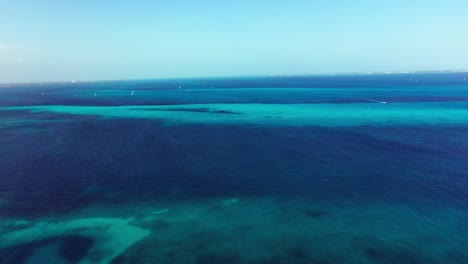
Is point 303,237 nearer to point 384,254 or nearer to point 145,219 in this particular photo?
point 384,254

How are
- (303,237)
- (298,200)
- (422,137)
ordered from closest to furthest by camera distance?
(303,237), (298,200), (422,137)

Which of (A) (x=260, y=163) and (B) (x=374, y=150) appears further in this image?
(B) (x=374, y=150)

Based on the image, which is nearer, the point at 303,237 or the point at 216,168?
the point at 303,237

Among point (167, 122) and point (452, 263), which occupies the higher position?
point (167, 122)

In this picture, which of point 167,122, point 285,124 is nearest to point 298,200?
point 285,124

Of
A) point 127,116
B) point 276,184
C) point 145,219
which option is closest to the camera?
point 145,219

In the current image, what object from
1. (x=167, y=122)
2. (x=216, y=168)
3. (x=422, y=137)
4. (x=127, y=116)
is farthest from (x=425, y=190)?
(x=127, y=116)

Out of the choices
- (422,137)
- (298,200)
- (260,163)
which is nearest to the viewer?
(298,200)

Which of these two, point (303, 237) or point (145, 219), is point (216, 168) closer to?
point (145, 219)

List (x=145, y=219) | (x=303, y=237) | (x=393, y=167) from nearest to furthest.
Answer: (x=303, y=237), (x=145, y=219), (x=393, y=167)
